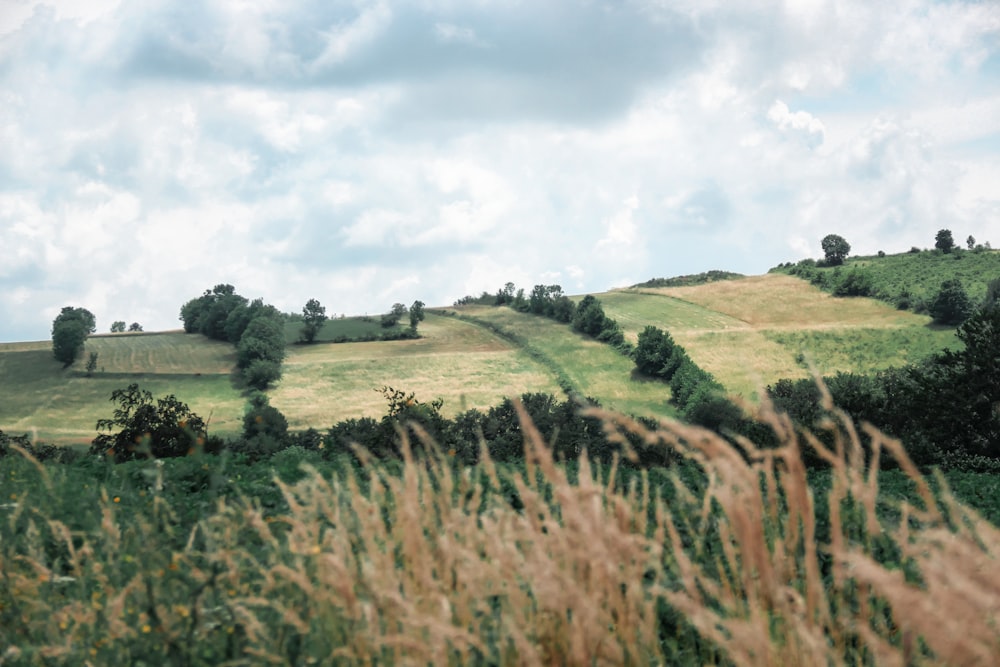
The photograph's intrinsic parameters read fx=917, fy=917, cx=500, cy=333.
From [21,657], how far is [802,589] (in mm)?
4412

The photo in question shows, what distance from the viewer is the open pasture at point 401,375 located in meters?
48.9

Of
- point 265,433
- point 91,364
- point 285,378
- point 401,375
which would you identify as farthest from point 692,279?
point 265,433

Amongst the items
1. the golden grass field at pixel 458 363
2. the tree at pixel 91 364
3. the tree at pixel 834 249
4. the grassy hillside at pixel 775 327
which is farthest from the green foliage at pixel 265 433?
the tree at pixel 834 249

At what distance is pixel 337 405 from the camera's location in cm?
4969

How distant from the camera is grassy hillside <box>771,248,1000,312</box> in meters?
74.8

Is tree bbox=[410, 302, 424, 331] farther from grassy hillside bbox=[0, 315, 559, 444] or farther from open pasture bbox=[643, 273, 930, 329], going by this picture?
open pasture bbox=[643, 273, 930, 329]

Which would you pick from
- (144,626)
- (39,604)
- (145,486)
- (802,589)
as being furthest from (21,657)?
(145,486)

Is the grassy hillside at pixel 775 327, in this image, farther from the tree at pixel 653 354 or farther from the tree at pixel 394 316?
the tree at pixel 394 316

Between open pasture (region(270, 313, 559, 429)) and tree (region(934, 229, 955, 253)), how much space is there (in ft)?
188

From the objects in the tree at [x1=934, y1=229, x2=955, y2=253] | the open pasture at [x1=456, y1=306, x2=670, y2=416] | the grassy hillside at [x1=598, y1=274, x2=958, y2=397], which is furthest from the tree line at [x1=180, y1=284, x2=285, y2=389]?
the tree at [x1=934, y1=229, x2=955, y2=253]

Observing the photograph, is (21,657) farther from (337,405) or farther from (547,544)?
(337,405)

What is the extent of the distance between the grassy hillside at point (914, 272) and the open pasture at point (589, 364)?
2656cm

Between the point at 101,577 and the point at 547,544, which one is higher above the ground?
the point at 547,544

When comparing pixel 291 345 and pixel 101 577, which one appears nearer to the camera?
pixel 101 577
